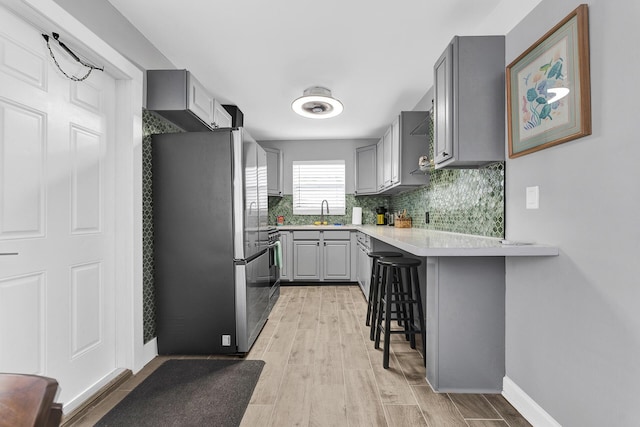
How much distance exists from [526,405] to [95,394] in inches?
97.8

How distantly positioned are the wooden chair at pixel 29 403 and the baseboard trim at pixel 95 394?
1.67m

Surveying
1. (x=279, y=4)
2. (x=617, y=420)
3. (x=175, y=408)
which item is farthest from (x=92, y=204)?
(x=617, y=420)

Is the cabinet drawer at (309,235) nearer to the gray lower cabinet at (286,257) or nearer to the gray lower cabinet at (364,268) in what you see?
the gray lower cabinet at (286,257)

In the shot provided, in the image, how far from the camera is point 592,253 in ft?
4.42

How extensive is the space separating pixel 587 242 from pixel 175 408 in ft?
7.36

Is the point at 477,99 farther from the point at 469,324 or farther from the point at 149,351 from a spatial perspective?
the point at 149,351

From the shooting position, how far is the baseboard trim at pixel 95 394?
1.77m

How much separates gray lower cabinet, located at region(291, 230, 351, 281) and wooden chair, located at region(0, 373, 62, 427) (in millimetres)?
4676

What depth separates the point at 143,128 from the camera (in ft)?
8.16

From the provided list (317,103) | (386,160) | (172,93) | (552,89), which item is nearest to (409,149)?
(386,160)

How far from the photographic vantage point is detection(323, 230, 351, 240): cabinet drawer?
203 inches

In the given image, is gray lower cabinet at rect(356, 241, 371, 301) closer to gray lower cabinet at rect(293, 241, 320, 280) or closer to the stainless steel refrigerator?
gray lower cabinet at rect(293, 241, 320, 280)

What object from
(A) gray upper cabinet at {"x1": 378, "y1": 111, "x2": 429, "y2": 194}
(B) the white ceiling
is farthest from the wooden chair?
(A) gray upper cabinet at {"x1": 378, "y1": 111, "x2": 429, "y2": 194}

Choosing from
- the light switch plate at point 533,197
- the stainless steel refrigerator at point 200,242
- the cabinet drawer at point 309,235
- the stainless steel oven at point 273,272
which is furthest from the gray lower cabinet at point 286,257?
the light switch plate at point 533,197
